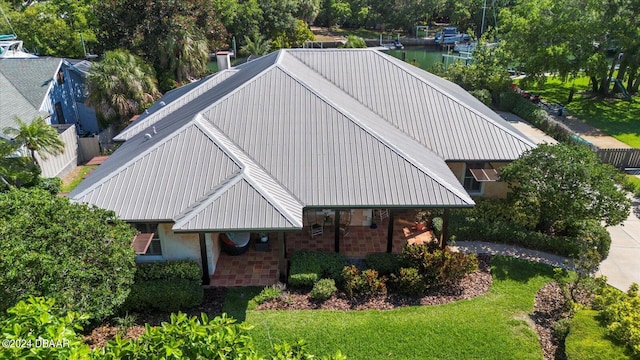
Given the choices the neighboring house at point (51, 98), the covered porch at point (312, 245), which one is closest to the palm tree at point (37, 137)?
the neighboring house at point (51, 98)

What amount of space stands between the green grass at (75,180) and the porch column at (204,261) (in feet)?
37.6

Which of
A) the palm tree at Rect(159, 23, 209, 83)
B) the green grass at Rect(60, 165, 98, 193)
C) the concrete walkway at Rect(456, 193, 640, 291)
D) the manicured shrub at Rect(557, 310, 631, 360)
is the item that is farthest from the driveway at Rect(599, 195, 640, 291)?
the palm tree at Rect(159, 23, 209, 83)

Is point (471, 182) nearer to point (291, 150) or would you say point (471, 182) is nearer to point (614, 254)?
point (614, 254)

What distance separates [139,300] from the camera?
13664 mm

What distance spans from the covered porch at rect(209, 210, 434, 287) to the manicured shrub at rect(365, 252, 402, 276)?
2.95 feet

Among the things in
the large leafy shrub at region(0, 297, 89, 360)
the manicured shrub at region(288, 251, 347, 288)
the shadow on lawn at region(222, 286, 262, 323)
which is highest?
the large leafy shrub at region(0, 297, 89, 360)

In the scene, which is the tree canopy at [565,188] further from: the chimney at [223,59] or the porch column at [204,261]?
the chimney at [223,59]

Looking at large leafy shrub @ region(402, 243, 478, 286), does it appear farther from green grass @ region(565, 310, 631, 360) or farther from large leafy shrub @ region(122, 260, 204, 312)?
large leafy shrub @ region(122, 260, 204, 312)

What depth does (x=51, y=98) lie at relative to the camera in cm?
2766

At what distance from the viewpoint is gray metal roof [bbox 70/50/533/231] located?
1422 centimetres

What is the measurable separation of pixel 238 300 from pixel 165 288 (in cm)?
228

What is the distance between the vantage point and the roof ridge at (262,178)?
1377 centimetres

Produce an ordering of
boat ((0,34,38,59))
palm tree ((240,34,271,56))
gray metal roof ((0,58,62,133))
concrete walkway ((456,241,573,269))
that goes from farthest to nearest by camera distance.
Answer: palm tree ((240,34,271,56)) < boat ((0,34,38,59)) < gray metal roof ((0,58,62,133)) < concrete walkway ((456,241,573,269))

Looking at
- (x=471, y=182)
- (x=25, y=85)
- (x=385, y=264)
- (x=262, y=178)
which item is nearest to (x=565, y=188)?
(x=471, y=182)
